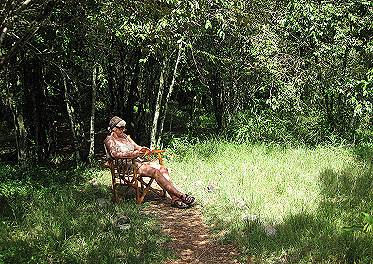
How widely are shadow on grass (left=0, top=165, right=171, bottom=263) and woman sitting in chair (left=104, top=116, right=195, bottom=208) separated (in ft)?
1.93

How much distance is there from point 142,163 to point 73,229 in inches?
74.3

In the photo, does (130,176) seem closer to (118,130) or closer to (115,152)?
(115,152)

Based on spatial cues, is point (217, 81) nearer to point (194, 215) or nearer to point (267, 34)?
point (267, 34)

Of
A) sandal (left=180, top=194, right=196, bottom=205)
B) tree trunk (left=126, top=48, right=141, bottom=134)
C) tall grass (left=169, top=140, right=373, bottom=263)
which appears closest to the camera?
tall grass (left=169, top=140, right=373, bottom=263)

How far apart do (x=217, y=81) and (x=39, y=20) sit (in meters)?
7.82

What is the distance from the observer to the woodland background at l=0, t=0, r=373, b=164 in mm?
7520

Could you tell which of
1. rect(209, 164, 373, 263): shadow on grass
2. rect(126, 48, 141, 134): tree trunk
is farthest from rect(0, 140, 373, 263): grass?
rect(126, 48, 141, 134): tree trunk

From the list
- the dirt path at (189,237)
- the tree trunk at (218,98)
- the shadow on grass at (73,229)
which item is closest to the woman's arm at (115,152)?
the shadow on grass at (73,229)

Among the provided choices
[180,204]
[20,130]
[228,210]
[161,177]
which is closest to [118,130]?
[161,177]

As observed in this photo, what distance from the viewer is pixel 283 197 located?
19.8 ft

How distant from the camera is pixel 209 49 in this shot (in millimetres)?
11023

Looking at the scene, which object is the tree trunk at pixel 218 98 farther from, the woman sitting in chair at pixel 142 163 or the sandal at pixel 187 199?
the sandal at pixel 187 199

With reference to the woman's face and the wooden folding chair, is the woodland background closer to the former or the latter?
the woman's face

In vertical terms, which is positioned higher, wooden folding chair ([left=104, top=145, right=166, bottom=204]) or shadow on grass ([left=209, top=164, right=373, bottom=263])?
wooden folding chair ([left=104, top=145, right=166, bottom=204])
